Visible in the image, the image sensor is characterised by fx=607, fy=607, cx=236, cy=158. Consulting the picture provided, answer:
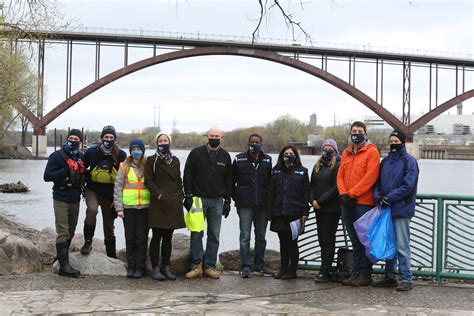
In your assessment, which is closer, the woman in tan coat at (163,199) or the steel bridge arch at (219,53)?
the woman in tan coat at (163,199)

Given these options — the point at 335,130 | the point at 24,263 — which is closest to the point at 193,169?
the point at 24,263

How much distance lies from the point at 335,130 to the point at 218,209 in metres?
87.9

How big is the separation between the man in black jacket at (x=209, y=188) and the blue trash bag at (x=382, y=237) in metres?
1.63

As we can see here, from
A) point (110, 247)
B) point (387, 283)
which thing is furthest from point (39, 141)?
point (387, 283)

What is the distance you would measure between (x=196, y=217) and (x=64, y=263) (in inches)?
59.3

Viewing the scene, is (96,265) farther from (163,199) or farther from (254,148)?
(254,148)

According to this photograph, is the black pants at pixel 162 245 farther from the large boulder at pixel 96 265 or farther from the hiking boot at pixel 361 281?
the hiking boot at pixel 361 281

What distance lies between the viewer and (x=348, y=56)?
5084cm

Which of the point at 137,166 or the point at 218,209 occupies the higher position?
the point at 137,166

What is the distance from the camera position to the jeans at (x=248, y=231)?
22.5ft

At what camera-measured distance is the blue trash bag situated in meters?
6.18

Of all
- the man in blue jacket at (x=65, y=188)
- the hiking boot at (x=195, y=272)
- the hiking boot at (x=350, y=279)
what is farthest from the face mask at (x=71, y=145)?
the hiking boot at (x=350, y=279)

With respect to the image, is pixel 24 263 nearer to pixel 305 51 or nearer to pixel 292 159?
pixel 292 159

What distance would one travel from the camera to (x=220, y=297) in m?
5.77
